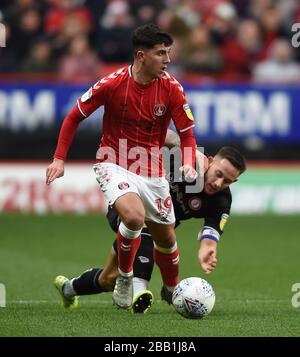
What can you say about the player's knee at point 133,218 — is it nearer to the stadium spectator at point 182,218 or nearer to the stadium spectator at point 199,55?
the stadium spectator at point 182,218

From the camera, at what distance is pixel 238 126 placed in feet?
58.3

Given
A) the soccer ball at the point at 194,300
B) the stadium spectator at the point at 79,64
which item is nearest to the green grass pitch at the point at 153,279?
the soccer ball at the point at 194,300

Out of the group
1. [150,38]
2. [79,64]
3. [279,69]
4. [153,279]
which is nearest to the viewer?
[150,38]

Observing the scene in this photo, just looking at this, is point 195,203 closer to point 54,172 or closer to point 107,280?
point 107,280

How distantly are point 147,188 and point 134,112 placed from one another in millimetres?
627

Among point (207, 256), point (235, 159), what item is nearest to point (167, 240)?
point (207, 256)

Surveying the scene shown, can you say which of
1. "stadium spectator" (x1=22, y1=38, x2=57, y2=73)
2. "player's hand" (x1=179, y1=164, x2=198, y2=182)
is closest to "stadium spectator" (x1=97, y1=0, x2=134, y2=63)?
"stadium spectator" (x1=22, y1=38, x2=57, y2=73)

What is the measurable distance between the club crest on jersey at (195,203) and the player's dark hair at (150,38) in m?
1.30

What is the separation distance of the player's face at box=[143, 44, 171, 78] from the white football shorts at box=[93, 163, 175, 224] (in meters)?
0.82

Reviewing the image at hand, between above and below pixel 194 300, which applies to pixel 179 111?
above

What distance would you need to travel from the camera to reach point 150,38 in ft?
29.5

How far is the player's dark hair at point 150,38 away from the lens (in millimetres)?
8984
